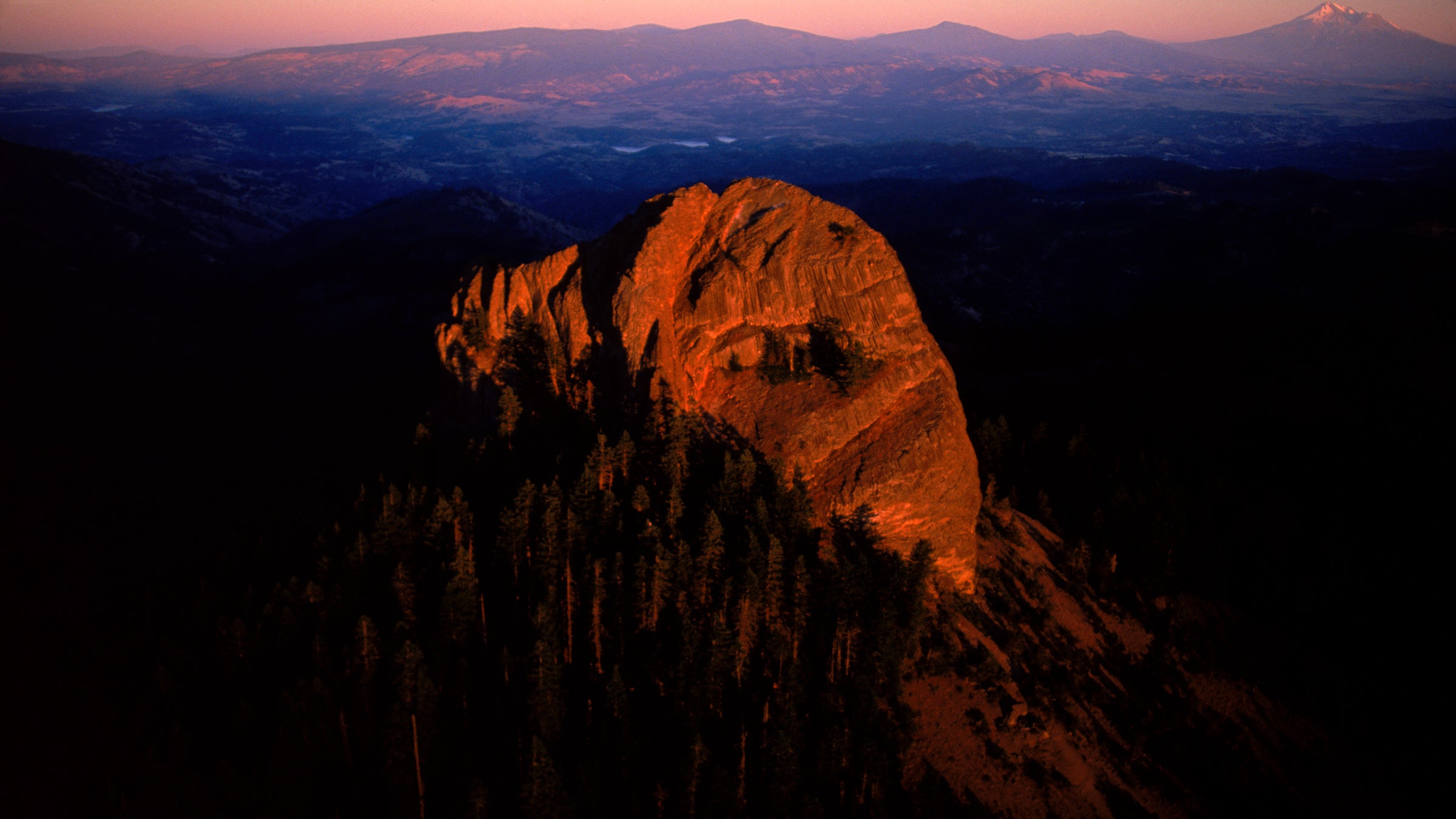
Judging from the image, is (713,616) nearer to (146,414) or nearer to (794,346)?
(794,346)

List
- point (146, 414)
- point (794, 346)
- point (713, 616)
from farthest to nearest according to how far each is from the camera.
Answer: point (146, 414) < point (794, 346) < point (713, 616)

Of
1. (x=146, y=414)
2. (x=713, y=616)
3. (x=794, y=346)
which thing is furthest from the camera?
(x=146, y=414)

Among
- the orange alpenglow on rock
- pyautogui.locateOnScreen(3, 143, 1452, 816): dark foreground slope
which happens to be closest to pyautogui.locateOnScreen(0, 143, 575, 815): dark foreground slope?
pyautogui.locateOnScreen(3, 143, 1452, 816): dark foreground slope

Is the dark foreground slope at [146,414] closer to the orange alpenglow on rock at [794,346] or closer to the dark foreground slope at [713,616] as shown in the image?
the dark foreground slope at [713,616]

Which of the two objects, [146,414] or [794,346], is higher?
[794,346]

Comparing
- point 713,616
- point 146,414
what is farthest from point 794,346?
point 146,414

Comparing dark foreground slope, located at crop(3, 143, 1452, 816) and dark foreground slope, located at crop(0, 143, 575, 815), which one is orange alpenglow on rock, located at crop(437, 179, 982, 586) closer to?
dark foreground slope, located at crop(3, 143, 1452, 816)

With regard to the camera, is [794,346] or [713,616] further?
[794,346]

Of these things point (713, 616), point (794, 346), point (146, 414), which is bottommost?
point (146, 414)

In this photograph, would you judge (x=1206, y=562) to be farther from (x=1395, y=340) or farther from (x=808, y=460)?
(x=1395, y=340)

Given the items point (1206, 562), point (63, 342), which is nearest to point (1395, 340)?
point (1206, 562)
